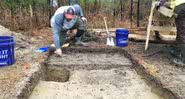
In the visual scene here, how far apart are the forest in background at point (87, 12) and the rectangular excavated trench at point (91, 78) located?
1958mm

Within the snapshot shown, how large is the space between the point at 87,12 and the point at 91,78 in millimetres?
3982

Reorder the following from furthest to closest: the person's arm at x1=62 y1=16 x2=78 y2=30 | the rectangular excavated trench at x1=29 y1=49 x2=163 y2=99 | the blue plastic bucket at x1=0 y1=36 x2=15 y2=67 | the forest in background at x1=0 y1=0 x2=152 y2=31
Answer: the forest in background at x1=0 y1=0 x2=152 y2=31
the person's arm at x1=62 y1=16 x2=78 y2=30
the blue plastic bucket at x1=0 y1=36 x2=15 y2=67
the rectangular excavated trench at x1=29 y1=49 x2=163 y2=99

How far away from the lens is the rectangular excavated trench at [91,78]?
16.7 feet

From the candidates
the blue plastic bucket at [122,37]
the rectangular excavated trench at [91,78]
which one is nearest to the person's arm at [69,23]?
the rectangular excavated trench at [91,78]

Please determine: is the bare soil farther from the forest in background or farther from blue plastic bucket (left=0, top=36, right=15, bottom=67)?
the forest in background

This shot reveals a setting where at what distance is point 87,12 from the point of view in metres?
9.50

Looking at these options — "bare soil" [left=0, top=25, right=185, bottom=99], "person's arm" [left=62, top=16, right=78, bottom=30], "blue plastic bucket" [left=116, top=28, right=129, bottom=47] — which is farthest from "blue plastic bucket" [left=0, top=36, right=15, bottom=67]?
"blue plastic bucket" [left=116, top=28, right=129, bottom=47]

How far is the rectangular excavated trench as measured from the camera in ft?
16.7

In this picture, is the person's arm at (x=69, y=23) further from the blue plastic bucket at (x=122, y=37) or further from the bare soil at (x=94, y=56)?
the blue plastic bucket at (x=122, y=37)

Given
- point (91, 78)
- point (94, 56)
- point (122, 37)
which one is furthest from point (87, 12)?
point (91, 78)

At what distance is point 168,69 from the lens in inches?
233

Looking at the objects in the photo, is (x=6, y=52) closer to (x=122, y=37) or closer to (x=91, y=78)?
(x=91, y=78)

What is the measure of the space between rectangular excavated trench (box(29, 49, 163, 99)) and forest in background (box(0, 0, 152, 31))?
1.96 m

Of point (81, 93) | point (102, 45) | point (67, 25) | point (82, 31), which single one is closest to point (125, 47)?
point (102, 45)
